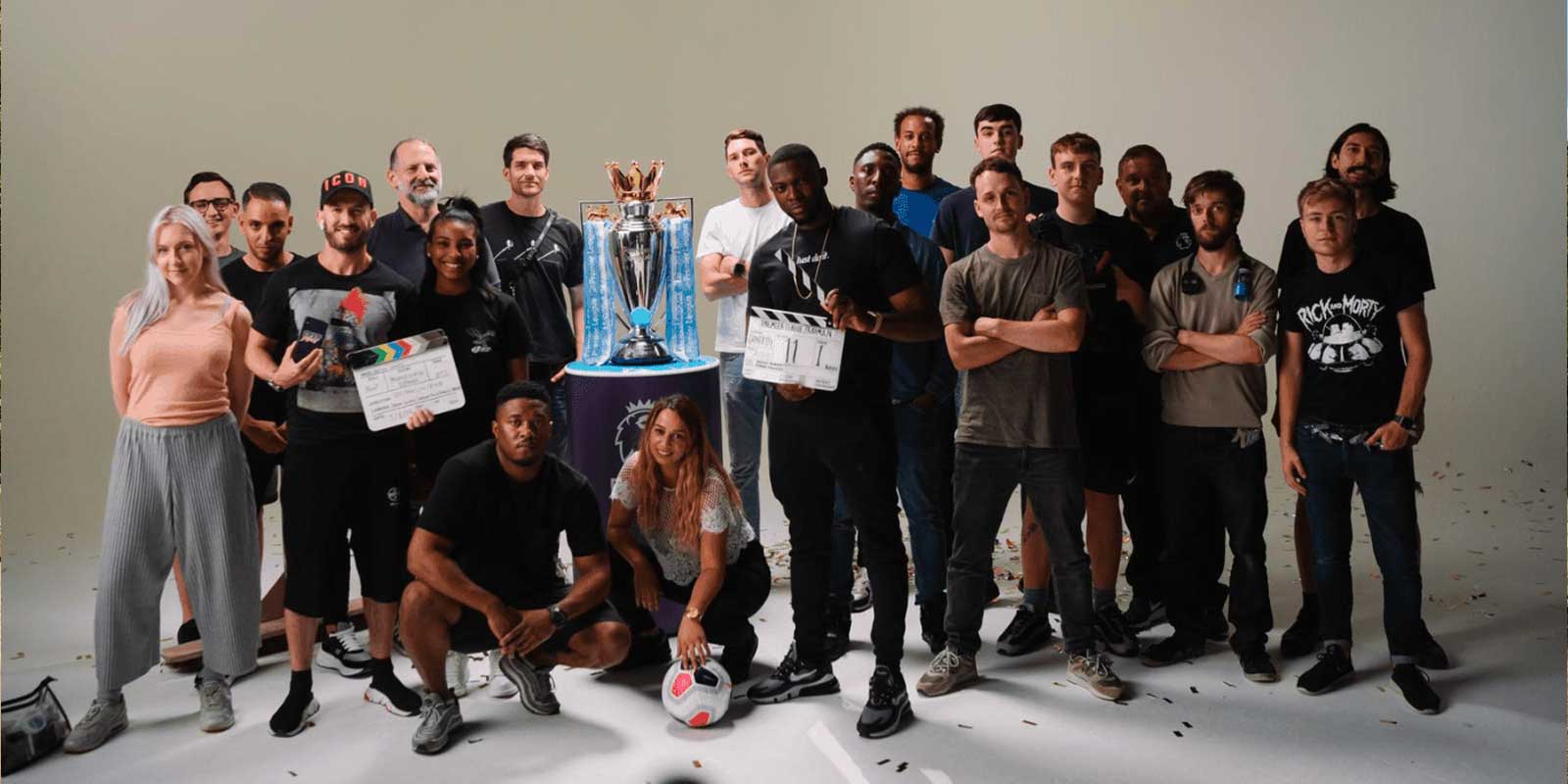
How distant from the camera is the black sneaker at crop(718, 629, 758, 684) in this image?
3717 millimetres

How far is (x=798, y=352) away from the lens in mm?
3285

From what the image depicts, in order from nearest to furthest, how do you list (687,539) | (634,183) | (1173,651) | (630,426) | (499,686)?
1. (687,539)
2. (499,686)
3. (1173,651)
4. (630,426)
5. (634,183)

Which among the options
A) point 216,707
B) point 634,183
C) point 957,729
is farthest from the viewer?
point 634,183

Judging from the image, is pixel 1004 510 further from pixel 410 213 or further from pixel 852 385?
pixel 410 213

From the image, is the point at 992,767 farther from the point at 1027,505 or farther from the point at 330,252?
the point at 330,252

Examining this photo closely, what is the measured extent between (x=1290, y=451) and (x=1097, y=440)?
1.83ft

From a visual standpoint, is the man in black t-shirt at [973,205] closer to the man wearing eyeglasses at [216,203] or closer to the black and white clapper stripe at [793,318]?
the black and white clapper stripe at [793,318]

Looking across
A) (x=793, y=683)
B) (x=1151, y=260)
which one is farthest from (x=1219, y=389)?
(x=793, y=683)

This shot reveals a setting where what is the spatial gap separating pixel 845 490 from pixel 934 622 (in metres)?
0.90

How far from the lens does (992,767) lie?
124 inches

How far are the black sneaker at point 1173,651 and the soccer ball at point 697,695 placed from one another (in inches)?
52.9

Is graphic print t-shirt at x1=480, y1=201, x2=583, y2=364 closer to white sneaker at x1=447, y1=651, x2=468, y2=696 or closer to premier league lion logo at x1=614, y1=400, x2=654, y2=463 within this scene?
premier league lion logo at x1=614, y1=400, x2=654, y2=463

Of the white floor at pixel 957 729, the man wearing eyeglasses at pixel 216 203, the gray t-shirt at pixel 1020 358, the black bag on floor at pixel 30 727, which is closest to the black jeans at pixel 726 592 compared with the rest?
the white floor at pixel 957 729

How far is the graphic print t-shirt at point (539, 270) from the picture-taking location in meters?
4.35
